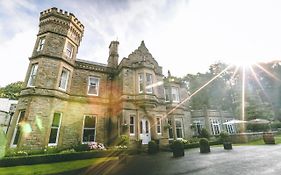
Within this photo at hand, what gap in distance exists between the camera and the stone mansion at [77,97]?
1518 centimetres

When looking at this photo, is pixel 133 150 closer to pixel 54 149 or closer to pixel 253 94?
pixel 54 149

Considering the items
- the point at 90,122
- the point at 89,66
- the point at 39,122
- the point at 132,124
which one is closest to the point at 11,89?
the point at 89,66

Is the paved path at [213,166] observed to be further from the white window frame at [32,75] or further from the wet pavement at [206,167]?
the white window frame at [32,75]

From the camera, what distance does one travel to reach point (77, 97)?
18.6m

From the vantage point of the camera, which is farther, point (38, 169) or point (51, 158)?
point (51, 158)

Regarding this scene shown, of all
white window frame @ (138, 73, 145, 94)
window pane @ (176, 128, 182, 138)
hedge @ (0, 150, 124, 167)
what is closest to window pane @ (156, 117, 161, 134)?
white window frame @ (138, 73, 145, 94)

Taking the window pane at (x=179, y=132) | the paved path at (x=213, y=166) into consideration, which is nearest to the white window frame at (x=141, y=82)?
the window pane at (x=179, y=132)

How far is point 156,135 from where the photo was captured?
758 inches

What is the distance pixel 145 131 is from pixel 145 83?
5932 millimetres

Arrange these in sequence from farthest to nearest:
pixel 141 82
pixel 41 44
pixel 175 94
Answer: pixel 175 94
pixel 141 82
pixel 41 44

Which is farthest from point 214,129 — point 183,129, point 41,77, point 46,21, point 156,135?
point 46,21

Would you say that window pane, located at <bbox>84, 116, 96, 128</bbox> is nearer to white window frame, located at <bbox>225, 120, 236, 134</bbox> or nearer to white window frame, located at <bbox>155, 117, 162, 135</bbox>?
white window frame, located at <bbox>155, 117, 162, 135</bbox>

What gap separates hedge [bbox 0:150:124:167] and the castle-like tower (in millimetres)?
2877

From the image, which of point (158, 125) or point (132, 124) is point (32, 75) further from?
point (158, 125)
